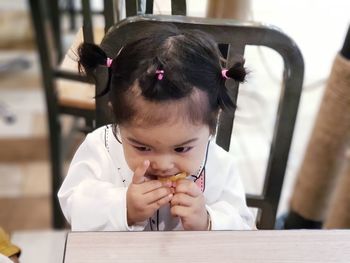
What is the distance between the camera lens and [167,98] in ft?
2.06

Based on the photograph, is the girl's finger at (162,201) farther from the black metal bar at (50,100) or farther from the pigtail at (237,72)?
the black metal bar at (50,100)

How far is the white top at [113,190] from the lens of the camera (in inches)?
28.2

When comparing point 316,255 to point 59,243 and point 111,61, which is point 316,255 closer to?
point 111,61

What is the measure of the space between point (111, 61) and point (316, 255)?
34cm

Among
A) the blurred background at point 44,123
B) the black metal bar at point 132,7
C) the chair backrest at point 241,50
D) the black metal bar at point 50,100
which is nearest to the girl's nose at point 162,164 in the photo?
the chair backrest at point 241,50

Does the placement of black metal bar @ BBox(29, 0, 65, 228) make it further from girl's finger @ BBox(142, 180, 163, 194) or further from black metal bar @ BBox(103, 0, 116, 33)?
girl's finger @ BBox(142, 180, 163, 194)

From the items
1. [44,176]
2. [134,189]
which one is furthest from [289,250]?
[44,176]

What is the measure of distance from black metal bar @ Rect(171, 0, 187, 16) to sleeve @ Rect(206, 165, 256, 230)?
9.6 inches

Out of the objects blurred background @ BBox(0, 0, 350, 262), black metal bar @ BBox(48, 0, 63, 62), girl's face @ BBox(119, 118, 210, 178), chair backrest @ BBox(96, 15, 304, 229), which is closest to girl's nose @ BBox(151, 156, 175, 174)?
girl's face @ BBox(119, 118, 210, 178)

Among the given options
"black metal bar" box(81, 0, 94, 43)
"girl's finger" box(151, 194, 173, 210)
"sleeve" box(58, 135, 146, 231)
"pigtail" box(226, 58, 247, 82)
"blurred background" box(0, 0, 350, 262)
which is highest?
"black metal bar" box(81, 0, 94, 43)

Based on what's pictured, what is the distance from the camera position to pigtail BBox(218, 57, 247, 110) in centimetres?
66

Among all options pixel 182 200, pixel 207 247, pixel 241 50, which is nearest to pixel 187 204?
pixel 182 200

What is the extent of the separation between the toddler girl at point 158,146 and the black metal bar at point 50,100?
740mm

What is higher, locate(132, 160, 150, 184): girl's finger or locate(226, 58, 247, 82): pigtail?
locate(226, 58, 247, 82): pigtail
